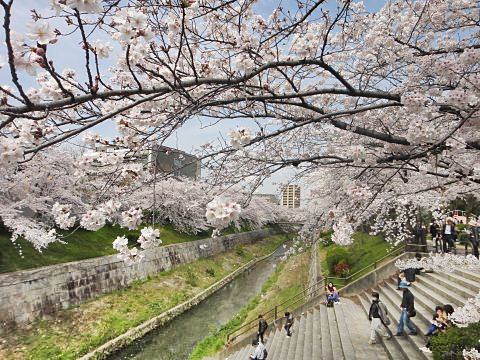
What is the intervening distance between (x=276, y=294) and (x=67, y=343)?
409 inches

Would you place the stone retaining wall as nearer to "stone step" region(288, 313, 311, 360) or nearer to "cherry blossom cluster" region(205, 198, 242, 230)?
"stone step" region(288, 313, 311, 360)

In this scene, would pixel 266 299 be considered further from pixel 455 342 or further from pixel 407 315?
pixel 455 342

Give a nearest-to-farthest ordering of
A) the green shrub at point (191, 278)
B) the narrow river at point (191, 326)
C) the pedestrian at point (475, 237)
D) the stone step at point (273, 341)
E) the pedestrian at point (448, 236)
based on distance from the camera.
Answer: the stone step at point (273, 341) → the narrow river at point (191, 326) → the pedestrian at point (475, 237) → the pedestrian at point (448, 236) → the green shrub at point (191, 278)

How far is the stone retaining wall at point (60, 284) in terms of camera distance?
1137 centimetres

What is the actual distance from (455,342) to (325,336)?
4.53 m

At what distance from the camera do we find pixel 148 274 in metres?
19.9

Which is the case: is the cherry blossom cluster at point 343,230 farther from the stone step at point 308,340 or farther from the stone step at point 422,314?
the stone step at point 308,340

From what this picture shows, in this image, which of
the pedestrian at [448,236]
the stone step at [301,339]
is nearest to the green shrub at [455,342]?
the stone step at [301,339]

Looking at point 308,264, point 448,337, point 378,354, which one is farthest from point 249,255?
point 448,337

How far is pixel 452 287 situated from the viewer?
33.6ft

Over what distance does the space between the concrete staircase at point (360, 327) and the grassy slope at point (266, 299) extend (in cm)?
159

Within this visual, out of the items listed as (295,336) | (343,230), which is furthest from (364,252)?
(343,230)

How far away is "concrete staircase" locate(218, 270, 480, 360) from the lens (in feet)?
28.2

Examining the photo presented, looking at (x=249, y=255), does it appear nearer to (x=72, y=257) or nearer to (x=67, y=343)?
(x=72, y=257)
